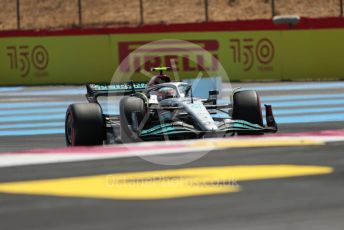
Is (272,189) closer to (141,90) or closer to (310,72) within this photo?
(141,90)

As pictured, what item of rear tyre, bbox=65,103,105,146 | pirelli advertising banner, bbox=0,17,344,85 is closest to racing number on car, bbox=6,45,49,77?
pirelli advertising banner, bbox=0,17,344,85

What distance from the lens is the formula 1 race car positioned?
10062mm

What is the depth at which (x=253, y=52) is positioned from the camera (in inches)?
1019

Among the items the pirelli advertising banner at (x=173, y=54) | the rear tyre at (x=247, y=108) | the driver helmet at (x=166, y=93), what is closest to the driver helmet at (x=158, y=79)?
the driver helmet at (x=166, y=93)

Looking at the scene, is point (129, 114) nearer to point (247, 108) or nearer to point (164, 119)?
point (164, 119)

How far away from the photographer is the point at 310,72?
25.7 m

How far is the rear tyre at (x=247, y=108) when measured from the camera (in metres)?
10.8

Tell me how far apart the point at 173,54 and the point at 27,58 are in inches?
203

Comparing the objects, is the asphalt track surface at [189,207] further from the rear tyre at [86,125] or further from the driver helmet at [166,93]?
the driver helmet at [166,93]

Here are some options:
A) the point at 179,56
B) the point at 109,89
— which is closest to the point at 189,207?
the point at 109,89

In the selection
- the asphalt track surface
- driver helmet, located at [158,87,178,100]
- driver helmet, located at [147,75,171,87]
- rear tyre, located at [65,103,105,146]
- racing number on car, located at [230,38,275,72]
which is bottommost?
the asphalt track surface

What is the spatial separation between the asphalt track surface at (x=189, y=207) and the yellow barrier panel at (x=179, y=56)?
18.4 metres

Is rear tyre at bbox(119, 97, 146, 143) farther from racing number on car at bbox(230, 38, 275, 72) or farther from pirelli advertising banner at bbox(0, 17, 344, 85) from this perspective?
racing number on car at bbox(230, 38, 275, 72)

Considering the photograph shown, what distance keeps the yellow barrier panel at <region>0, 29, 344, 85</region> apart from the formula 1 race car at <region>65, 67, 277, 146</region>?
1488cm
